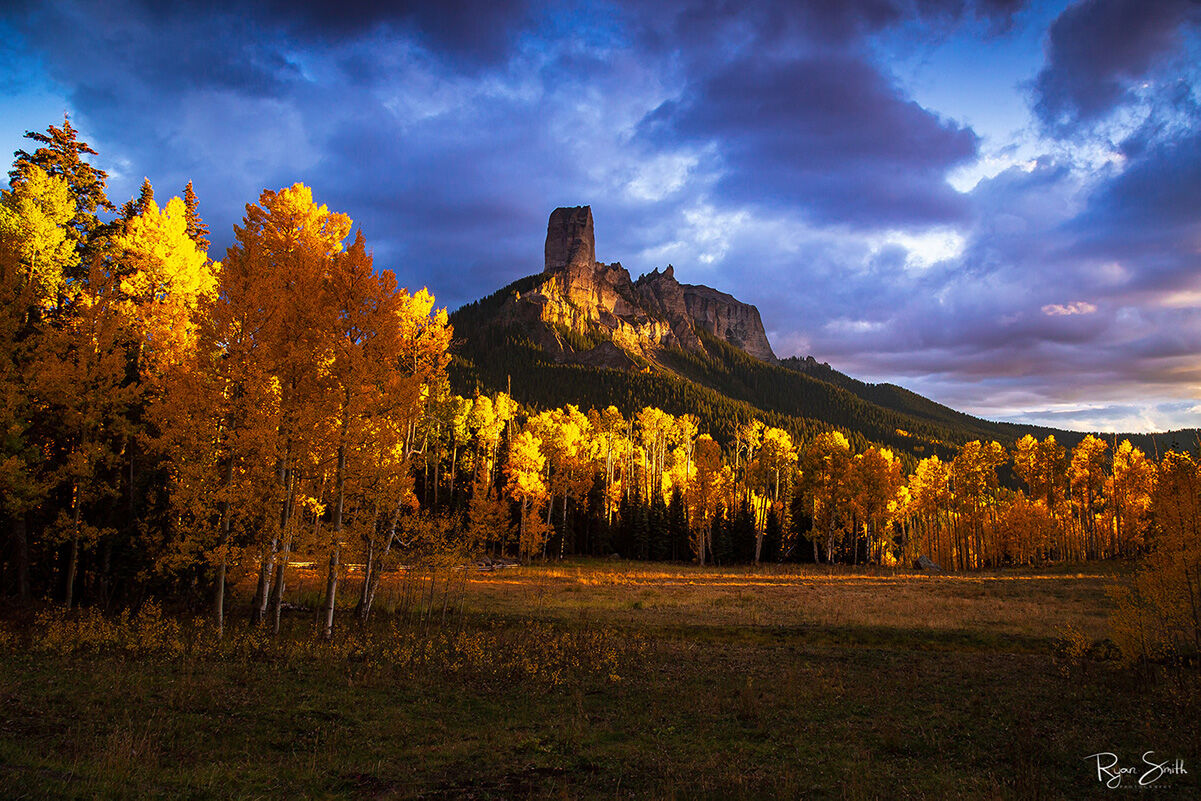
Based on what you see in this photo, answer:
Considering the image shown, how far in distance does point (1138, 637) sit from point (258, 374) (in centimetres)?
2664

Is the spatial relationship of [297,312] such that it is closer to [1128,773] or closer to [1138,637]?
[1128,773]

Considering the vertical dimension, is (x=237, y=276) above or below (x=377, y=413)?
above

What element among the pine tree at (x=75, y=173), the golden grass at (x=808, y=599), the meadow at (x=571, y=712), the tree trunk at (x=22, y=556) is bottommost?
the golden grass at (x=808, y=599)

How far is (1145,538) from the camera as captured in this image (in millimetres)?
48375

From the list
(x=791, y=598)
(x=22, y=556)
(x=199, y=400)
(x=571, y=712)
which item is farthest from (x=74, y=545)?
(x=791, y=598)

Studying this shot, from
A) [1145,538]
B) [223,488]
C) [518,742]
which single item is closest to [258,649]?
[223,488]

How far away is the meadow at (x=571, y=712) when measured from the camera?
8328 mm

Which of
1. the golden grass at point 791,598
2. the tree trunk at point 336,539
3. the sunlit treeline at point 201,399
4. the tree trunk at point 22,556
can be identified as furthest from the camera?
the golden grass at point 791,598

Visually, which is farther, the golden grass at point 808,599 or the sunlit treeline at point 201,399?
the golden grass at point 808,599

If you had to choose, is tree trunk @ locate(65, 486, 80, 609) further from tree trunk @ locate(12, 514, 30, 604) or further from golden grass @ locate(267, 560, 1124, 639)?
golden grass @ locate(267, 560, 1124, 639)

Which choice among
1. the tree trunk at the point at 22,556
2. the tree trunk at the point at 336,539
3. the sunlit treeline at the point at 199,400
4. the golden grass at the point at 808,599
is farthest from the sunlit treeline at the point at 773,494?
the tree trunk at the point at 22,556

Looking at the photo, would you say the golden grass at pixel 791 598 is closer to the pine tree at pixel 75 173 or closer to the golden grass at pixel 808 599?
the golden grass at pixel 808 599

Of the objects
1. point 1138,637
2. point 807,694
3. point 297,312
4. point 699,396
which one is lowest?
point 807,694

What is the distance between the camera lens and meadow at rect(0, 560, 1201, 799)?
8.33 meters
